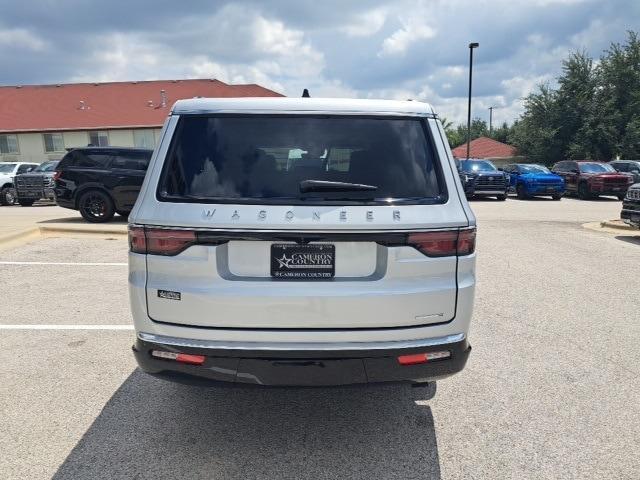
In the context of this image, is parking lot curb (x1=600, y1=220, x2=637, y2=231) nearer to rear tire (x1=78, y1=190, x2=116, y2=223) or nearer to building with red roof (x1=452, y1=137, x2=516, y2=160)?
rear tire (x1=78, y1=190, x2=116, y2=223)

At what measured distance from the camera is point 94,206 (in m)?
12.7

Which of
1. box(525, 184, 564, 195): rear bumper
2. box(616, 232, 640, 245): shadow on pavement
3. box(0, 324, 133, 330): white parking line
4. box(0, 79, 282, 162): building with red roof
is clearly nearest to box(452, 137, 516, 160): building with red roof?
box(0, 79, 282, 162): building with red roof

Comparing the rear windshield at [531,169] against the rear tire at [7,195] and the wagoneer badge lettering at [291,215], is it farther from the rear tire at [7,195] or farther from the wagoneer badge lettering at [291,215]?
the wagoneer badge lettering at [291,215]

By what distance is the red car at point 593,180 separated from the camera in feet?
73.4

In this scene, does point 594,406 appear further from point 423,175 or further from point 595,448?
point 423,175

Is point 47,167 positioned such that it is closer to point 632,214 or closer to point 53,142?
point 53,142

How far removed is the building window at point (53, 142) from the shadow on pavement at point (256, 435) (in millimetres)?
39249

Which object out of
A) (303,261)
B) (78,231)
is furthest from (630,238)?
(78,231)

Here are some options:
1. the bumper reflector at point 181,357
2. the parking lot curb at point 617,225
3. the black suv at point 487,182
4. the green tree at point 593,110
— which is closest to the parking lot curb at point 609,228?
the parking lot curb at point 617,225

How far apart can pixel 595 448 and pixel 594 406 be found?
1.83ft

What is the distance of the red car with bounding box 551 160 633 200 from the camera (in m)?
22.4

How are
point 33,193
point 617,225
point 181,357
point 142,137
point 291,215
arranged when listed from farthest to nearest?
1. point 142,137
2. point 33,193
3. point 617,225
4. point 181,357
5. point 291,215

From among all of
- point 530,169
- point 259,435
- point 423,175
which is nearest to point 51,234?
point 259,435

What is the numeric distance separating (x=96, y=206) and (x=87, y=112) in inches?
1181
